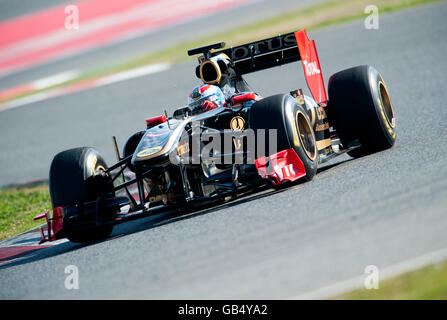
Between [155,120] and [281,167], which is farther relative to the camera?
[155,120]

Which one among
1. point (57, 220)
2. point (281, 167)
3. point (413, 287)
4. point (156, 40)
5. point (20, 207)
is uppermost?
point (156, 40)

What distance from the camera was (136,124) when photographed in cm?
1463

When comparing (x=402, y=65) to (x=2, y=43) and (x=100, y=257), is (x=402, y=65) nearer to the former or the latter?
(x=100, y=257)

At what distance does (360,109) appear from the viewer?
7.55 meters

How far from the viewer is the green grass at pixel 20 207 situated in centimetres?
906

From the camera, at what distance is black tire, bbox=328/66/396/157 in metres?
7.52

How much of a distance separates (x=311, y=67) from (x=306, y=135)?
1.32m

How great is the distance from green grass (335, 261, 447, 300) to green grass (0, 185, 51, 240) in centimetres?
572

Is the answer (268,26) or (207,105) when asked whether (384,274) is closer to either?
(207,105)

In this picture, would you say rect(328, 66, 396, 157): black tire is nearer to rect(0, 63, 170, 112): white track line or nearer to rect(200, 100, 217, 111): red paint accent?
rect(200, 100, 217, 111): red paint accent
